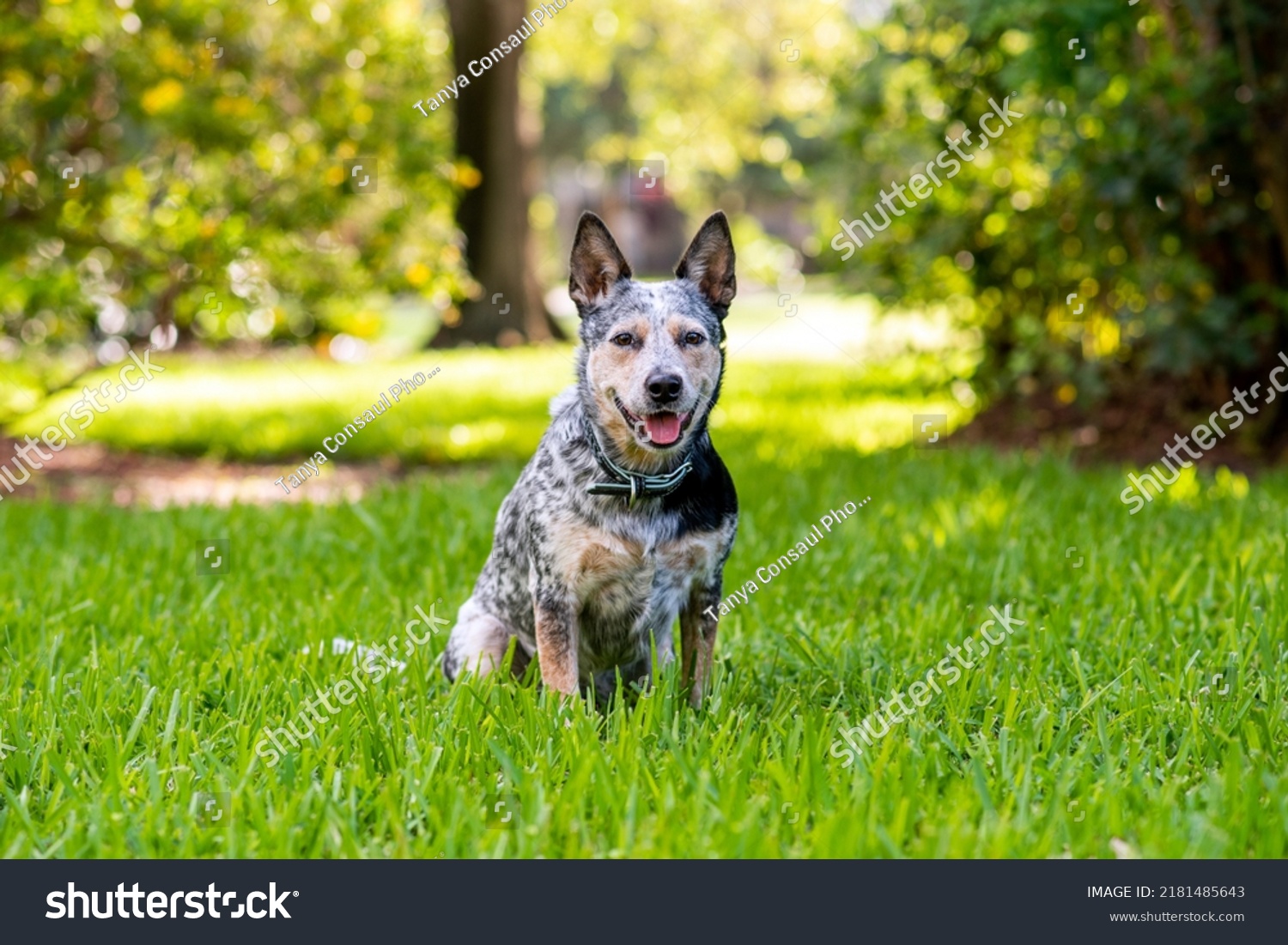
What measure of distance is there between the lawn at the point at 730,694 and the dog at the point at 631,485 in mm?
256

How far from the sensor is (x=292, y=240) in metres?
8.92

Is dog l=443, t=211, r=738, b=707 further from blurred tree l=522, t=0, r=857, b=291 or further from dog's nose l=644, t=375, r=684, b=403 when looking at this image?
blurred tree l=522, t=0, r=857, b=291

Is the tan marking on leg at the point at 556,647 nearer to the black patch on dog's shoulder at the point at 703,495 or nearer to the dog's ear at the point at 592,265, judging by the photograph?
the black patch on dog's shoulder at the point at 703,495

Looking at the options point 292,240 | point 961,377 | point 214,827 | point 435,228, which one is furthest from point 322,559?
point 435,228

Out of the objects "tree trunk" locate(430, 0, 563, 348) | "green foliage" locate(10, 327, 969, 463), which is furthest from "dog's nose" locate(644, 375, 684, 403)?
"tree trunk" locate(430, 0, 563, 348)

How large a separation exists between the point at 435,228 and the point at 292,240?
3742 millimetres

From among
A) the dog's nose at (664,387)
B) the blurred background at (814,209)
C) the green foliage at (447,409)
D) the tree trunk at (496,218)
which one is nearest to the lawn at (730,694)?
the dog's nose at (664,387)

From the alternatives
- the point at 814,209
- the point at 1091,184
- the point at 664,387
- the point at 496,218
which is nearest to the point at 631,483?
the point at 664,387

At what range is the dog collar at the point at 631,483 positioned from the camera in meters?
3.53

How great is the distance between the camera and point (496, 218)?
1683 cm

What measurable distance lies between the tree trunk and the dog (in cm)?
1257

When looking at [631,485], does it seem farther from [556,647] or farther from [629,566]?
[556,647]

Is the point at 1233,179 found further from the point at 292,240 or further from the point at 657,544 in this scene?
the point at 292,240

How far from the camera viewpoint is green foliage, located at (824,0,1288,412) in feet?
23.3
